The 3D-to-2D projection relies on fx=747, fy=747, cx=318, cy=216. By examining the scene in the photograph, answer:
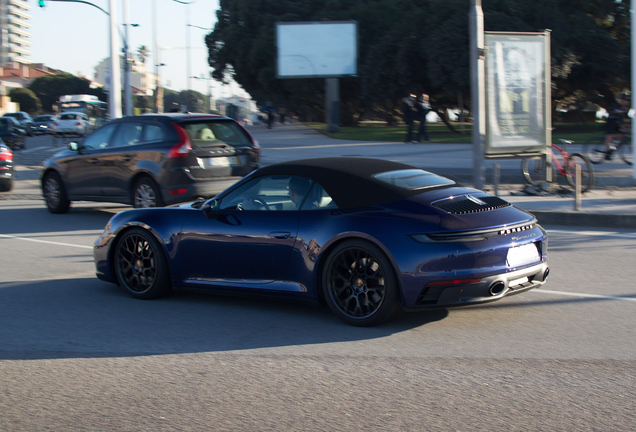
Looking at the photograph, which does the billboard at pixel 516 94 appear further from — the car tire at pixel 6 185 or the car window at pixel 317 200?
the car tire at pixel 6 185

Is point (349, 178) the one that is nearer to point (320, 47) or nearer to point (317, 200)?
point (317, 200)

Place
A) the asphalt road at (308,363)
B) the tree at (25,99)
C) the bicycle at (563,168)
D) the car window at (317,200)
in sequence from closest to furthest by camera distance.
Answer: the asphalt road at (308,363) < the car window at (317,200) < the bicycle at (563,168) < the tree at (25,99)

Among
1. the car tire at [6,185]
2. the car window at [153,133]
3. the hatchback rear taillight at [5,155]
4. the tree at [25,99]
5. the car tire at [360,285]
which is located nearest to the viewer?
the car tire at [360,285]

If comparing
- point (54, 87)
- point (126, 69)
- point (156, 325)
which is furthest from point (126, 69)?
point (54, 87)

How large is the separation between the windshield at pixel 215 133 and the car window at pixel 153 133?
40cm

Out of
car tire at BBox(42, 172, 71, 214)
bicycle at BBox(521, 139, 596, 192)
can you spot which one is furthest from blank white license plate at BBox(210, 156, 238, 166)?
bicycle at BBox(521, 139, 596, 192)

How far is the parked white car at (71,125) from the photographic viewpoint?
53.6 meters

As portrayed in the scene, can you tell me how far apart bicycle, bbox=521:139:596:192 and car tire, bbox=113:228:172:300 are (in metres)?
8.96

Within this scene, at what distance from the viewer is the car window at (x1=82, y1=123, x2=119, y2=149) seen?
12.7 m

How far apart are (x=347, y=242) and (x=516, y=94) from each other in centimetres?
896

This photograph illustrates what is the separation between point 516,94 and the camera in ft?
44.6

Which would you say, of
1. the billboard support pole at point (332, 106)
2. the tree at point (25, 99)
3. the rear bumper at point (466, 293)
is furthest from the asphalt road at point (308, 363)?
the tree at point (25, 99)

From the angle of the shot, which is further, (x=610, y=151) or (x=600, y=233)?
(x=610, y=151)

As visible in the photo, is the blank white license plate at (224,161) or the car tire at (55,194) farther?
the car tire at (55,194)
